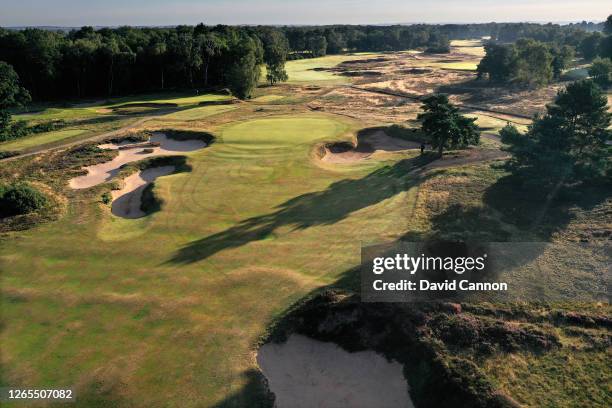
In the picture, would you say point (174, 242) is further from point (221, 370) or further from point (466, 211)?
point (466, 211)

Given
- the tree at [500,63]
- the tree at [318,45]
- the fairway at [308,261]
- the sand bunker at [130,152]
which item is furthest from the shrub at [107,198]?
the tree at [318,45]

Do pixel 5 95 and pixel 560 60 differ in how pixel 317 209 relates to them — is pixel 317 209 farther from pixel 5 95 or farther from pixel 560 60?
pixel 560 60

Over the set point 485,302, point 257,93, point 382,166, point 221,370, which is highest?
point 257,93

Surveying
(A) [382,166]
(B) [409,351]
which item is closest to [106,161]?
(A) [382,166]

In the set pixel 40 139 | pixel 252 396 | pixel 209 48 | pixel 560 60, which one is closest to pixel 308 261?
pixel 252 396

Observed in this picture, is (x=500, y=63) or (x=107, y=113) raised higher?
(x=500, y=63)

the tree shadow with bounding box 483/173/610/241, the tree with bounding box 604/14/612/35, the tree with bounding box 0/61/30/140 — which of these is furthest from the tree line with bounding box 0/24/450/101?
the tree with bounding box 604/14/612/35
